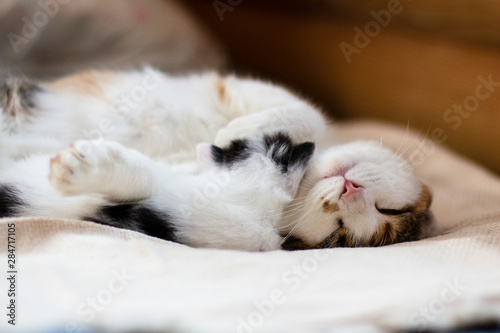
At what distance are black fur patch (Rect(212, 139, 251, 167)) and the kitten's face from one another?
0.17 metres

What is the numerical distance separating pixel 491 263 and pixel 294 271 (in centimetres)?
34

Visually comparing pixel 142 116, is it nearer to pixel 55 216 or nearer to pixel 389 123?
pixel 55 216

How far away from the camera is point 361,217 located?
1.07 m

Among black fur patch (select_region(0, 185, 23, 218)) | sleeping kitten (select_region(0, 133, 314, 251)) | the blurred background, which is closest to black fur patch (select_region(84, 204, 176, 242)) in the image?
sleeping kitten (select_region(0, 133, 314, 251))

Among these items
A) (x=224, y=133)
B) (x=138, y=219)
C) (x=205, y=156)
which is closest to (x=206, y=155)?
(x=205, y=156)

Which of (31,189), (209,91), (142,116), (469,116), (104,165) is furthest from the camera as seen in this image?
(469,116)

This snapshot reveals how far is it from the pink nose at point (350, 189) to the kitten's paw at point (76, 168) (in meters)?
0.53

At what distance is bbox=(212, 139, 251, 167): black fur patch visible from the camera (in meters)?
1.09

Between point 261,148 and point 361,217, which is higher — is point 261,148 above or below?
above

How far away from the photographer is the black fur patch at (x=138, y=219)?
38.0 inches

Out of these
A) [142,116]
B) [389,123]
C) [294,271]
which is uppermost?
[142,116]

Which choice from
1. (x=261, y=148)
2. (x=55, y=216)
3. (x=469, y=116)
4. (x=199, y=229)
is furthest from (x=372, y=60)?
(x=55, y=216)

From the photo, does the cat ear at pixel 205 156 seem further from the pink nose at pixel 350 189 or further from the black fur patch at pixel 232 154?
the pink nose at pixel 350 189

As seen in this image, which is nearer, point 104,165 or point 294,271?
point 294,271
